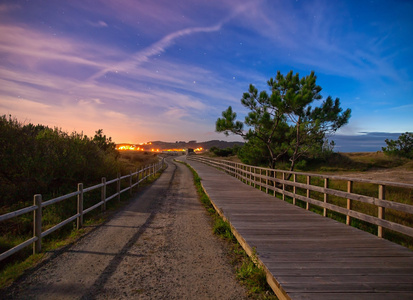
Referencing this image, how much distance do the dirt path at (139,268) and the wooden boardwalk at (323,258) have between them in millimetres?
628

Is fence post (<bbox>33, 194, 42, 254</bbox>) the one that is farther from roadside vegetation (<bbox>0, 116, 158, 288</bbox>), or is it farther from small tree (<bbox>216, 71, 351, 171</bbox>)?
small tree (<bbox>216, 71, 351, 171</bbox>)

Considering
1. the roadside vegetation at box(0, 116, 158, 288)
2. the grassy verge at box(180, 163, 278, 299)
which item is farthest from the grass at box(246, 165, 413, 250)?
the roadside vegetation at box(0, 116, 158, 288)

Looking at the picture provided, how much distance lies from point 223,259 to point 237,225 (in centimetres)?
130

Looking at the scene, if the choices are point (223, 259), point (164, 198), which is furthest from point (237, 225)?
point (164, 198)

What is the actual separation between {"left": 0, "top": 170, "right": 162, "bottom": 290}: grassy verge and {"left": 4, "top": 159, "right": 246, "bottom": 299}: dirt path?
0.25 meters

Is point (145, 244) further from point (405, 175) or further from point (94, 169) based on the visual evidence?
point (405, 175)

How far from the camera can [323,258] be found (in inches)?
157

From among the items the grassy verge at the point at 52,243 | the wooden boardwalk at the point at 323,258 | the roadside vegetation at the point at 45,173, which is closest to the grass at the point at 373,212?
the wooden boardwalk at the point at 323,258

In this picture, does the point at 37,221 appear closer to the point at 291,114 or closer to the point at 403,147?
the point at 291,114

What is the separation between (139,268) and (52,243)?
9.71ft

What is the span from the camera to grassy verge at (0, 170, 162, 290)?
4.20 meters

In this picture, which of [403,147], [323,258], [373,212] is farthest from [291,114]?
[403,147]

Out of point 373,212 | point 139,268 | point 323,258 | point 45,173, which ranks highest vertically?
point 45,173

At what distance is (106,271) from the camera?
4.15 meters
